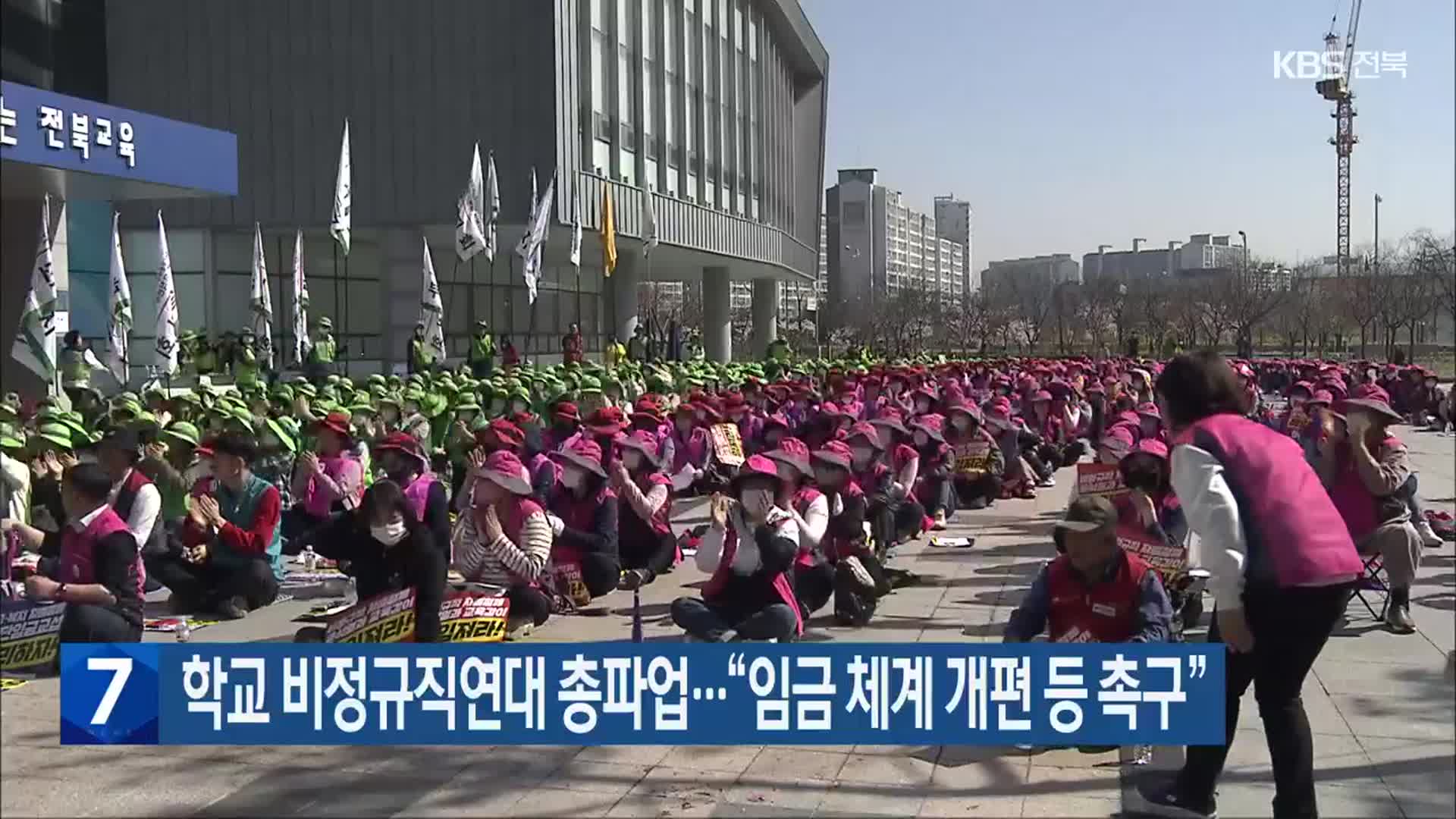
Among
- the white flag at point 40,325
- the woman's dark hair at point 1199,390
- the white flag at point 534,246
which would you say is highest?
the white flag at point 534,246

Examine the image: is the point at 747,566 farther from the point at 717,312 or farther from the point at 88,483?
the point at 717,312

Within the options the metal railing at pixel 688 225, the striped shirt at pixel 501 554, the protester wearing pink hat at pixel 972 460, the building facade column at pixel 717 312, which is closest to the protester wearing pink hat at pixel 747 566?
the striped shirt at pixel 501 554

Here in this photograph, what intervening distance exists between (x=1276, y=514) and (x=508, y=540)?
14.3 ft

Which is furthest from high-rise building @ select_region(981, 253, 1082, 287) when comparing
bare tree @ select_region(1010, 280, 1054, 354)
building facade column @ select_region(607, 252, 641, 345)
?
building facade column @ select_region(607, 252, 641, 345)

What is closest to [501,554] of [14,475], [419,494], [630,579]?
[419,494]

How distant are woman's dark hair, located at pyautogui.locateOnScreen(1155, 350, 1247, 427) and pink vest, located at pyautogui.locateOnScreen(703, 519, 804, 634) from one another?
2.88 meters

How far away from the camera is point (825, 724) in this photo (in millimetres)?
5703

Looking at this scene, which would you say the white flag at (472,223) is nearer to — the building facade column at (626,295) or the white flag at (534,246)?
the white flag at (534,246)

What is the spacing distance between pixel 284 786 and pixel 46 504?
4.80 meters

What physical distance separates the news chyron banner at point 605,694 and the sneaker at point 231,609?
293 centimetres

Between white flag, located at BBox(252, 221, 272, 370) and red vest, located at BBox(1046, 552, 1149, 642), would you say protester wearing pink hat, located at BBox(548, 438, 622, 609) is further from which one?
white flag, located at BBox(252, 221, 272, 370)

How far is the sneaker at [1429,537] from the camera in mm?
10508

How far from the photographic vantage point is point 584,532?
8.66 metres

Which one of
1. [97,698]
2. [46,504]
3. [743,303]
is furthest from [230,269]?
[743,303]
